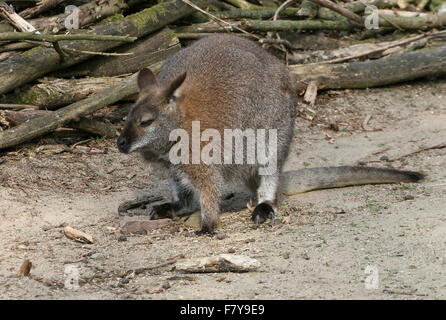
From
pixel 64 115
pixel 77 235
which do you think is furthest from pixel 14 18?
pixel 77 235

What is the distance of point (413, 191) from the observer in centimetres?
722

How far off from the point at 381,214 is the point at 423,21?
5.12m

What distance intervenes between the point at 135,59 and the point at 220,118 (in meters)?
2.75

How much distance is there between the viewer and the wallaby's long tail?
24.3 ft

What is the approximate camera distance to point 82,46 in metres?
8.57

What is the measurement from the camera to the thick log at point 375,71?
392 inches

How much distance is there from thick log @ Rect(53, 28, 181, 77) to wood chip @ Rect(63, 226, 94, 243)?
283cm

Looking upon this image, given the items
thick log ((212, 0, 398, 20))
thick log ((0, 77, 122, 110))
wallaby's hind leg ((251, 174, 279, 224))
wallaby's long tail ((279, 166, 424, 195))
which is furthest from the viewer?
thick log ((212, 0, 398, 20))

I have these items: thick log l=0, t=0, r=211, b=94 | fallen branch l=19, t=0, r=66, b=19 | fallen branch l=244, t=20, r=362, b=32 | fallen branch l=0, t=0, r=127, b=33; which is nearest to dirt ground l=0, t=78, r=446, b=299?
thick log l=0, t=0, r=211, b=94

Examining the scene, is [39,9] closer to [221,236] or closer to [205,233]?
[205,233]

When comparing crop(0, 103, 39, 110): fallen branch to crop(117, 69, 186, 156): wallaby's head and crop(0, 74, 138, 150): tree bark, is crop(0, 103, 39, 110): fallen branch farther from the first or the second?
crop(117, 69, 186, 156): wallaby's head

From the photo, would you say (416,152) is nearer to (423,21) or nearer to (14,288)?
(423,21)

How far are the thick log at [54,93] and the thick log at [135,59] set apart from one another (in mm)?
233

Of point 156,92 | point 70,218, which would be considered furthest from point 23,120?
point 156,92
